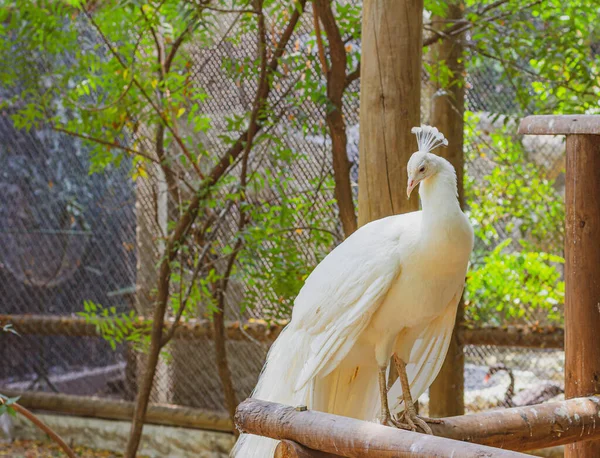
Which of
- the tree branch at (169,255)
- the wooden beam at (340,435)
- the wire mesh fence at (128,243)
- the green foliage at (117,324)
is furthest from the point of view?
the wire mesh fence at (128,243)

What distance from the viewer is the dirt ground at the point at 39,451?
13.7 ft

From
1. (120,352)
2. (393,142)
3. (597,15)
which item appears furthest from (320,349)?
(120,352)

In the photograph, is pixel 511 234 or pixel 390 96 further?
pixel 511 234

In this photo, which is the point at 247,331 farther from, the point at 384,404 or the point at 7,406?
the point at 384,404

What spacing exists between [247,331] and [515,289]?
50.9 inches

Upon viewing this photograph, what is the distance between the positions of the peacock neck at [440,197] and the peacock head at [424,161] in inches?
0.8

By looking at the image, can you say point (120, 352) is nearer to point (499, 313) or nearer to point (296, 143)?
point (296, 143)

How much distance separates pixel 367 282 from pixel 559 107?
1.62m

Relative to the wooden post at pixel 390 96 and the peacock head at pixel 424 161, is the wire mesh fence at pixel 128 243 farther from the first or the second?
the peacock head at pixel 424 161

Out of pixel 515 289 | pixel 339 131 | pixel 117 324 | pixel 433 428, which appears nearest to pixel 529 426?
pixel 433 428

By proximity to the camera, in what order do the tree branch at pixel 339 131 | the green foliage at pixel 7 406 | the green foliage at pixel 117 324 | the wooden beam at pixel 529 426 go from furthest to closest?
the green foliage at pixel 117 324 → the tree branch at pixel 339 131 → the green foliage at pixel 7 406 → the wooden beam at pixel 529 426

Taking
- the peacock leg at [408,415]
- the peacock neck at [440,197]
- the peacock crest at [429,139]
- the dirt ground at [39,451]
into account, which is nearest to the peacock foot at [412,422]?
the peacock leg at [408,415]

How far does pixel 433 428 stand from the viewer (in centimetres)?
190

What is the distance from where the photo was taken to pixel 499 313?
3592mm
